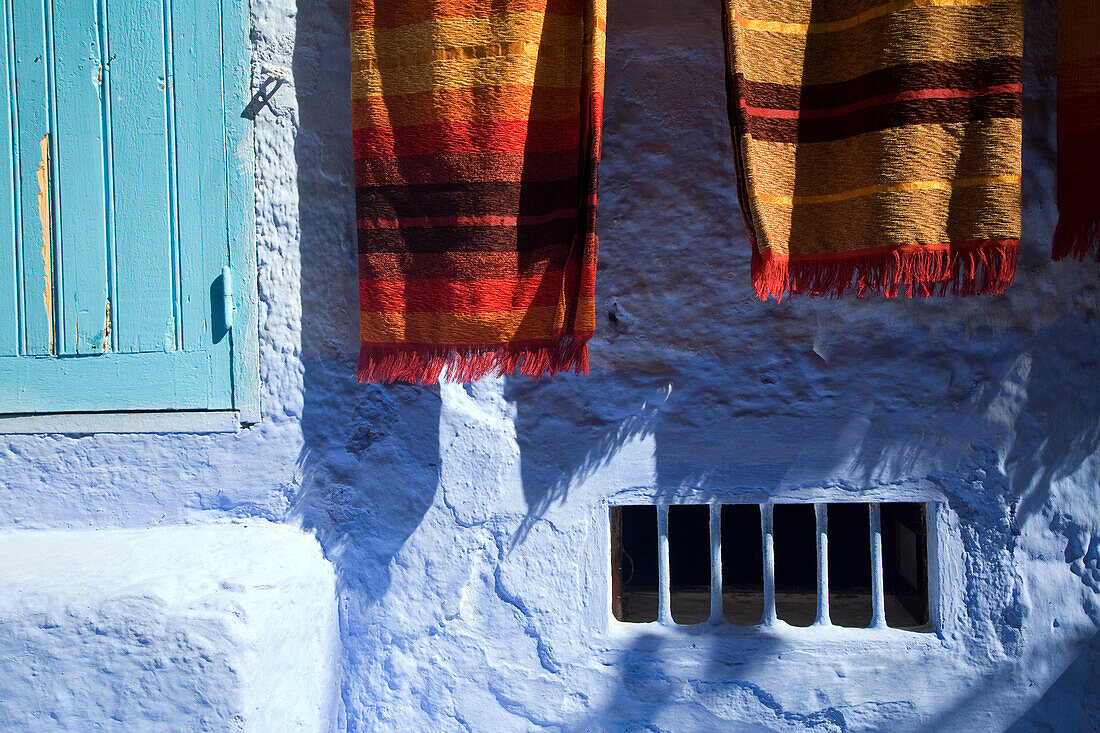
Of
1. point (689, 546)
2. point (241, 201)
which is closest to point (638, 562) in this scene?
point (689, 546)

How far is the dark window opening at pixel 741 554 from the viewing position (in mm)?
2332

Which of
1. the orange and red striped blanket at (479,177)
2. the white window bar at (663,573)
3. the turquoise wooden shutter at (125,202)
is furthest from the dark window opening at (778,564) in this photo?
the turquoise wooden shutter at (125,202)

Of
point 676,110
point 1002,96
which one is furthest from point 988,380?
point 676,110

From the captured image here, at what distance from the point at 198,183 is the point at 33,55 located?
52cm

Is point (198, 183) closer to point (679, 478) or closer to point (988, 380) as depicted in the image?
point (679, 478)

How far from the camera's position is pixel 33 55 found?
166cm

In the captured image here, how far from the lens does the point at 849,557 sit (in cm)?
242

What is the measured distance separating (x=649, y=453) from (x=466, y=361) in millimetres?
517

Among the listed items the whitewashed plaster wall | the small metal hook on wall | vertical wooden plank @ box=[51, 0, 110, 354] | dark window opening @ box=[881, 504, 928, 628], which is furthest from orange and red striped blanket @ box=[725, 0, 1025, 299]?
vertical wooden plank @ box=[51, 0, 110, 354]

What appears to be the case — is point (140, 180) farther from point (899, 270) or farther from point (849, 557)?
point (849, 557)

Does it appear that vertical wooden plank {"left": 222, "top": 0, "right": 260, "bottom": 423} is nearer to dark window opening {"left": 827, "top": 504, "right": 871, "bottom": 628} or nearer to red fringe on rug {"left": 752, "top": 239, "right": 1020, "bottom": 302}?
red fringe on rug {"left": 752, "top": 239, "right": 1020, "bottom": 302}

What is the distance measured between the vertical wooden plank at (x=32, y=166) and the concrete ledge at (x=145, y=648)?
60 cm

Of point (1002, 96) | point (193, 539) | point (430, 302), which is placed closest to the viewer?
point (1002, 96)

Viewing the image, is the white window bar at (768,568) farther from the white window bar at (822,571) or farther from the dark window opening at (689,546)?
the dark window opening at (689,546)
